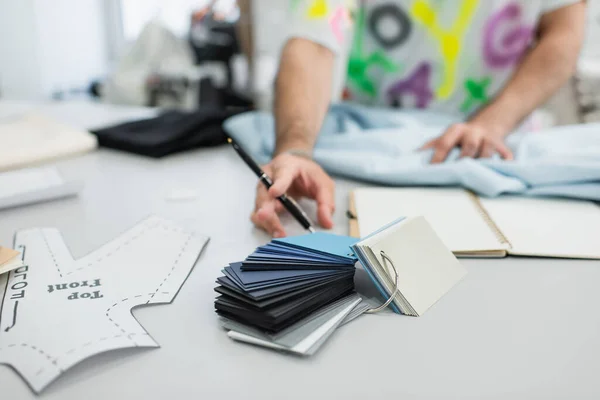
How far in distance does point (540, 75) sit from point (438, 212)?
2.09ft

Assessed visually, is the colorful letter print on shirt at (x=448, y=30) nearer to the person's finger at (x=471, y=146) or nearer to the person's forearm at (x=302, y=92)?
the person's forearm at (x=302, y=92)

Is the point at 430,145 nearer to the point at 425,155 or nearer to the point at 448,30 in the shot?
the point at 425,155

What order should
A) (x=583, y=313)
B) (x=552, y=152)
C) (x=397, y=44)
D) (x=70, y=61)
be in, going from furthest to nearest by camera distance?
(x=70, y=61) → (x=397, y=44) → (x=552, y=152) → (x=583, y=313)

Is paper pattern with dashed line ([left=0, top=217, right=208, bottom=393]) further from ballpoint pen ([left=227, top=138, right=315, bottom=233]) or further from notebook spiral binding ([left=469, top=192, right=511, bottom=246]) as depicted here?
notebook spiral binding ([left=469, top=192, right=511, bottom=246])

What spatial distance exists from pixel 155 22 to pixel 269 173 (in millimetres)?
2217

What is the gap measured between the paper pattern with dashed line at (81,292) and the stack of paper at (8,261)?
0.04ft

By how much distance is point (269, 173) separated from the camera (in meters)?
0.81

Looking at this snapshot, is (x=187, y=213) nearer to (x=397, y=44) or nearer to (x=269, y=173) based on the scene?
(x=269, y=173)

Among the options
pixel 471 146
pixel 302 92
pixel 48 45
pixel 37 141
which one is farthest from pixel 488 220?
pixel 48 45

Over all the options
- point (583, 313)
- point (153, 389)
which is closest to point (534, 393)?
point (583, 313)

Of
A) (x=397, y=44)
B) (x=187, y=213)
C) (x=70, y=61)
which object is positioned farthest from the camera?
(x=70, y=61)

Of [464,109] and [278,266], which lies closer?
[278,266]

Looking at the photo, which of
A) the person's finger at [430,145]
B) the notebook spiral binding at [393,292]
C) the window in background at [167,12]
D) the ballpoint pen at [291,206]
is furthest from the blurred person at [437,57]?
the window in background at [167,12]

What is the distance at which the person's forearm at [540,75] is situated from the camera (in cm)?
115
